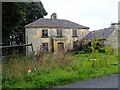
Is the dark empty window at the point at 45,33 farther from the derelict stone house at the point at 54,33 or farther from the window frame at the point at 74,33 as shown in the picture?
the window frame at the point at 74,33

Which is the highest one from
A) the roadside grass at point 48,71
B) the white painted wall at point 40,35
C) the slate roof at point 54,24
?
the slate roof at point 54,24

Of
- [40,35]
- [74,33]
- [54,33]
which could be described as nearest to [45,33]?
[40,35]

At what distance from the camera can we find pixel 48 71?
12469 millimetres

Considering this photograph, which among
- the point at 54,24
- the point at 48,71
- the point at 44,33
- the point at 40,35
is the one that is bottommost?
the point at 48,71

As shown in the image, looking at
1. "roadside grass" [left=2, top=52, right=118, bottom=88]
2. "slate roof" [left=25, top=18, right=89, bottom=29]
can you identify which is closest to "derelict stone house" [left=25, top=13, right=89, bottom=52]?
"slate roof" [left=25, top=18, right=89, bottom=29]

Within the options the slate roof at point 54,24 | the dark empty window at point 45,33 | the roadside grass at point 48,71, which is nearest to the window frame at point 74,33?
the slate roof at point 54,24

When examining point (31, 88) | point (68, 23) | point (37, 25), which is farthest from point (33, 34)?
point (31, 88)

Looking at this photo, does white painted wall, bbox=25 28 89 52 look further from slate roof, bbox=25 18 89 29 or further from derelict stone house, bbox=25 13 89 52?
slate roof, bbox=25 18 89 29

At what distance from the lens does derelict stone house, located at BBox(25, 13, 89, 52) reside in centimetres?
4157

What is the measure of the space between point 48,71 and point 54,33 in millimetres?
31174

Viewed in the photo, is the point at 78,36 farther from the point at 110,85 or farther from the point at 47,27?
the point at 110,85

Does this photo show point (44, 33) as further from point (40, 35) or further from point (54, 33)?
point (54, 33)

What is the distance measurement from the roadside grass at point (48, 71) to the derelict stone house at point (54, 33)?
26.0 meters

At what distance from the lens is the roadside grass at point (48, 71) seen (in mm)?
10051
